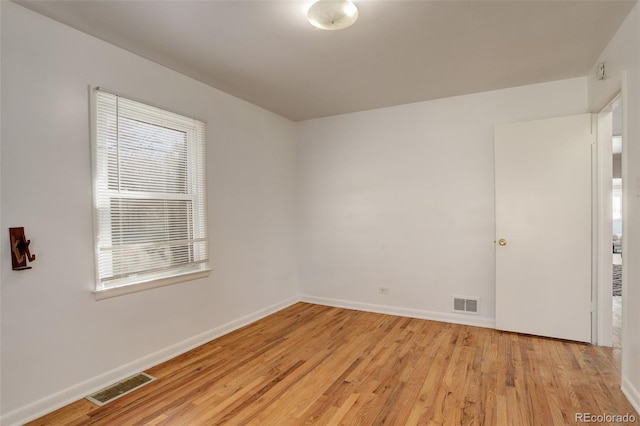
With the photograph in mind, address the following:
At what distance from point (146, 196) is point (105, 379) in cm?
142

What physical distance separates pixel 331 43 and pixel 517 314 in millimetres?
3162

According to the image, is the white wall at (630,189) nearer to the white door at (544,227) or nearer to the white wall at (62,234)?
the white door at (544,227)

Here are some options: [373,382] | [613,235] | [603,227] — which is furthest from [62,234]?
[613,235]

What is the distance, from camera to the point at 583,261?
310cm

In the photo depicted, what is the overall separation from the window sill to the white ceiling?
189 centimetres

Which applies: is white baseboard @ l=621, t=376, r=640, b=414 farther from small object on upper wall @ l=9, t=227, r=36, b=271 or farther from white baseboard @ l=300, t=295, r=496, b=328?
small object on upper wall @ l=9, t=227, r=36, b=271

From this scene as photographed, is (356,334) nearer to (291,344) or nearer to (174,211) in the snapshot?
(291,344)

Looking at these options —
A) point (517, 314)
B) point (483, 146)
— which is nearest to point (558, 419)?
point (517, 314)

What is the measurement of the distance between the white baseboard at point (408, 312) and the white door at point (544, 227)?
25cm

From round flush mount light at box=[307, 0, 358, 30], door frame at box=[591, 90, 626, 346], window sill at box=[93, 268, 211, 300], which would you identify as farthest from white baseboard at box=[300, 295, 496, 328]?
round flush mount light at box=[307, 0, 358, 30]

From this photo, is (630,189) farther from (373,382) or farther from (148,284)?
(148,284)

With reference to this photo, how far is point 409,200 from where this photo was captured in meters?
4.01

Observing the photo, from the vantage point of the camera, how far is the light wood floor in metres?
2.06

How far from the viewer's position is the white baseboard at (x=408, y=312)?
11.9 ft
